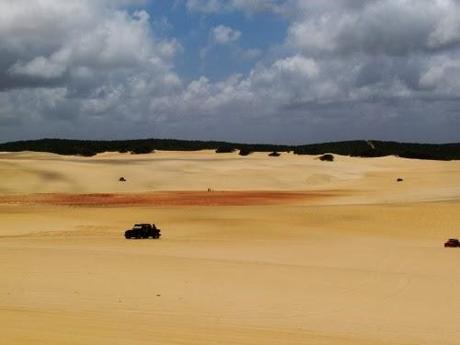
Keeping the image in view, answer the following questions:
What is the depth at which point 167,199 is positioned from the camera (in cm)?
5475

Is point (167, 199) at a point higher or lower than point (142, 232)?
lower

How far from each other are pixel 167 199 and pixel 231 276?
125ft

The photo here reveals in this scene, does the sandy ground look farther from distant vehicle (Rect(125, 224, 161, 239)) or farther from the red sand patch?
distant vehicle (Rect(125, 224, 161, 239))

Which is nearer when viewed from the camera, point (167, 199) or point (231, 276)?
point (231, 276)

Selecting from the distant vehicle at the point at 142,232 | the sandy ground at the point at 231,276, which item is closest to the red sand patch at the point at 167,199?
the sandy ground at the point at 231,276

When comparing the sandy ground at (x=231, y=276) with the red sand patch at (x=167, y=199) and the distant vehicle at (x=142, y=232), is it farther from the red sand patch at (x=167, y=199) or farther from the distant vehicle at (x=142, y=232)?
the distant vehicle at (x=142, y=232)

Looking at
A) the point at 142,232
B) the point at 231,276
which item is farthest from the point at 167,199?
the point at 231,276

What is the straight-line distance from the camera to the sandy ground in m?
10.8

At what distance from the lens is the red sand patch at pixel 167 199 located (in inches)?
2002

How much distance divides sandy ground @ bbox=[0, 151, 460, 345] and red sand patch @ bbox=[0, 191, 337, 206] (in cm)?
160

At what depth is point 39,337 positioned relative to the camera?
9031 millimetres

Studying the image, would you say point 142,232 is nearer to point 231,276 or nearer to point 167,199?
point 231,276

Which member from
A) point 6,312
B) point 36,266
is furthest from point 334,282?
point 6,312

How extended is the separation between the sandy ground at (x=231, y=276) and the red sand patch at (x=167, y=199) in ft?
5.27
